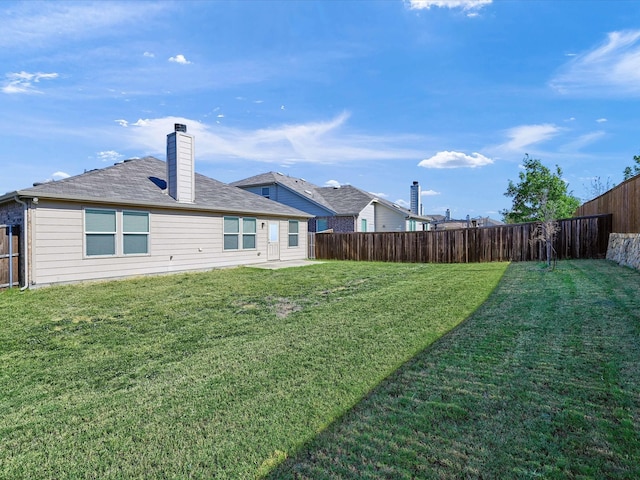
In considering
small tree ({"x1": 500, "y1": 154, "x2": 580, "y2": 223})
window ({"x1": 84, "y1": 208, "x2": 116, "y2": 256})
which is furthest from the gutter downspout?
small tree ({"x1": 500, "y1": 154, "x2": 580, "y2": 223})

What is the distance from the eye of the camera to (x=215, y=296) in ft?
25.1

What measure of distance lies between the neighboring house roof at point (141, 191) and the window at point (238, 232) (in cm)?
50

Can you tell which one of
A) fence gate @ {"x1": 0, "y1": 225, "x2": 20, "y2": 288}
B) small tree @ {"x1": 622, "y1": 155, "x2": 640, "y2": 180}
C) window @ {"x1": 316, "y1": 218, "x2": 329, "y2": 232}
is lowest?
fence gate @ {"x1": 0, "y1": 225, "x2": 20, "y2": 288}

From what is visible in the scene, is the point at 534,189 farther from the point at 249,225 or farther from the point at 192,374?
the point at 192,374

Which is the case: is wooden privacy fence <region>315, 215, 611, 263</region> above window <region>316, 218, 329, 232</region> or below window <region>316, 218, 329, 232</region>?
below

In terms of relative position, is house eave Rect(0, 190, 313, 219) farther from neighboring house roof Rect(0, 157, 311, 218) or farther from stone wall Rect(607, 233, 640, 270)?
stone wall Rect(607, 233, 640, 270)

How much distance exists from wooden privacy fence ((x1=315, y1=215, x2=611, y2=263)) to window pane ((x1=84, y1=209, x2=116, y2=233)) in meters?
11.1

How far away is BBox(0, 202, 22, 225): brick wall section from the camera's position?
350 inches

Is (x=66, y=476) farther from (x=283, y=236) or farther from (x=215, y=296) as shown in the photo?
(x=283, y=236)

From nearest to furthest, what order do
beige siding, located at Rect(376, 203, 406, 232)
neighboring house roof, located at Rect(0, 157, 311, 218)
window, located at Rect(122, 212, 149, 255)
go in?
neighboring house roof, located at Rect(0, 157, 311, 218)
window, located at Rect(122, 212, 149, 255)
beige siding, located at Rect(376, 203, 406, 232)

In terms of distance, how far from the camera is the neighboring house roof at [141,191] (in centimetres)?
925

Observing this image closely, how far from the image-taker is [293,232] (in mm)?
17516

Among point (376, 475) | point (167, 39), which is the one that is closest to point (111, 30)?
point (167, 39)

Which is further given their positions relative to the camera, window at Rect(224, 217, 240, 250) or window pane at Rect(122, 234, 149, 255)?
window at Rect(224, 217, 240, 250)
